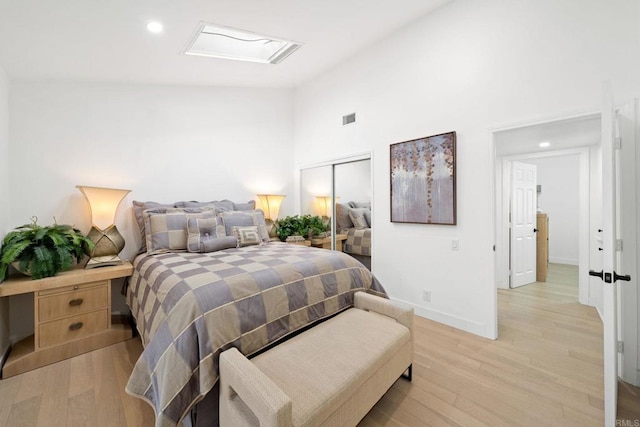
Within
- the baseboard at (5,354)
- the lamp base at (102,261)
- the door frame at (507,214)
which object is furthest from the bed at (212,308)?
the door frame at (507,214)

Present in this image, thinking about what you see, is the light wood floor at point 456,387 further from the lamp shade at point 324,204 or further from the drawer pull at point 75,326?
the lamp shade at point 324,204

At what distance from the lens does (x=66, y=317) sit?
2.23 m

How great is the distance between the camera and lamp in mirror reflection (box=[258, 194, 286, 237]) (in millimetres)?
4082

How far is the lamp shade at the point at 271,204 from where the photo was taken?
4078mm

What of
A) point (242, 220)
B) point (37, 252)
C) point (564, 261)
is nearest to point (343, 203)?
point (242, 220)

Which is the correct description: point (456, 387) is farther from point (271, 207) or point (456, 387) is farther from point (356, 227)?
point (271, 207)

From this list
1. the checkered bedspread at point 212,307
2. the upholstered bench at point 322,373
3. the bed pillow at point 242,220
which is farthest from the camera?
the bed pillow at point 242,220

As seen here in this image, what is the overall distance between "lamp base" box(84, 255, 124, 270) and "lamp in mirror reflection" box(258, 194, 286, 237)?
192 centimetres

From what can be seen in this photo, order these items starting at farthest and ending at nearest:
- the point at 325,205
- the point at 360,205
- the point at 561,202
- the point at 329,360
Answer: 1. the point at 561,202
2. the point at 325,205
3. the point at 360,205
4. the point at 329,360

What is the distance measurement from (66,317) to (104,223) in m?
0.89

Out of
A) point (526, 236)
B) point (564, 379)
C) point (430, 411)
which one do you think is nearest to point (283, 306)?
point (430, 411)

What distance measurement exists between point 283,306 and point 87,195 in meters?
2.35

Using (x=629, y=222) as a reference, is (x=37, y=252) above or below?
below

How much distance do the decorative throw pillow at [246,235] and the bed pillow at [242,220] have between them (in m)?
0.06
